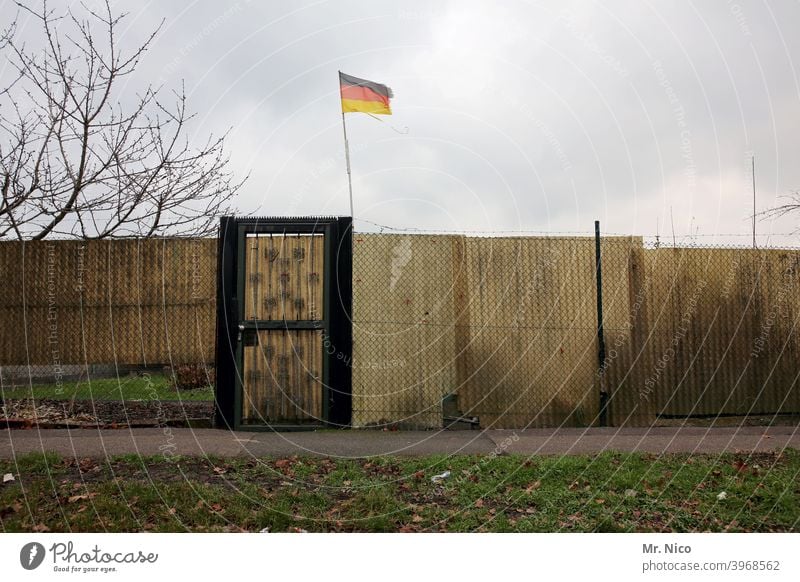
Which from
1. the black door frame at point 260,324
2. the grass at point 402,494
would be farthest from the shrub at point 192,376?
the grass at point 402,494

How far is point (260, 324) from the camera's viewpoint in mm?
8312

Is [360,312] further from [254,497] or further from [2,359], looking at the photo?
[2,359]

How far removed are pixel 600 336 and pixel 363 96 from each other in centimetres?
447

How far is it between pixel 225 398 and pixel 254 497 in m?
3.41

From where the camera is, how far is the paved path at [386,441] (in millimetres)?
6805

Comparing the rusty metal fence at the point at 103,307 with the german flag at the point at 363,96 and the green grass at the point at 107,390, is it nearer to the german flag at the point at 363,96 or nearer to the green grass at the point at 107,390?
the green grass at the point at 107,390

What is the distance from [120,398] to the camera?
962 centimetres

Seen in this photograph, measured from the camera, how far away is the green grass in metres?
8.97

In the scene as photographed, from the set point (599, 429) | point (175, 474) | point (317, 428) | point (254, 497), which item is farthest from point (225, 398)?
point (599, 429)

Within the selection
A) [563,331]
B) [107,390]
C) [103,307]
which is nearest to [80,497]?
[103,307]

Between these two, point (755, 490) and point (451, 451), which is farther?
point (451, 451)

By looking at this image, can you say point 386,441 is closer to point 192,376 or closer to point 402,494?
point 402,494

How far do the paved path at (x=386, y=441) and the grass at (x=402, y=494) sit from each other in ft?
1.69

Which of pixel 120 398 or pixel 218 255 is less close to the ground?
pixel 218 255
